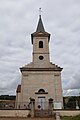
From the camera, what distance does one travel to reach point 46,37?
4028cm

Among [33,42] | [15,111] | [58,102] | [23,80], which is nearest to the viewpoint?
[15,111]

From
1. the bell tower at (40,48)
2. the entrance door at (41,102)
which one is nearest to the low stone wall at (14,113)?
the entrance door at (41,102)

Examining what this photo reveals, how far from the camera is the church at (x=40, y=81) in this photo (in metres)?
34.9

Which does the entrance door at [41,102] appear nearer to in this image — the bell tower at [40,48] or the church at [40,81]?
the church at [40,81]

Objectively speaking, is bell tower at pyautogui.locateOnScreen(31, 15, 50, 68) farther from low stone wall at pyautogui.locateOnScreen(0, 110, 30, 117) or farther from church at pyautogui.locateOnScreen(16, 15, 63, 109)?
low stone wall at pyautogui.locateOnScreen(0, 110, 30, 117)

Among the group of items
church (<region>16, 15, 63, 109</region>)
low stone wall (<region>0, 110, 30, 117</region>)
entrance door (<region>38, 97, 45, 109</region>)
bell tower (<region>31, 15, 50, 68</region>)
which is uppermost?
bell tower (<region>31, 15, 50, 68</region>)

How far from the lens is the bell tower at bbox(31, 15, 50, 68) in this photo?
3831 centimetres

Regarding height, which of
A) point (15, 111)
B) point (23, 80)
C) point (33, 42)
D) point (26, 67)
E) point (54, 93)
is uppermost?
point (33, 42)

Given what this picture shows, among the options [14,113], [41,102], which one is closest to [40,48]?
[41,102]

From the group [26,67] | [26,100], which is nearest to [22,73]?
[26,67]

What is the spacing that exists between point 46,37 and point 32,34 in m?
2.64

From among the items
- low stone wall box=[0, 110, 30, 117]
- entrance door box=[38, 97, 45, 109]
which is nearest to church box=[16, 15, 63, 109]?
entrance door box=[38, 97, 45, 109]

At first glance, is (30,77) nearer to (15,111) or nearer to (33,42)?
(33,42)

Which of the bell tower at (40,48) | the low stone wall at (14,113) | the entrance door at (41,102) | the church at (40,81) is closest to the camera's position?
the low stone wall at (14,113)
